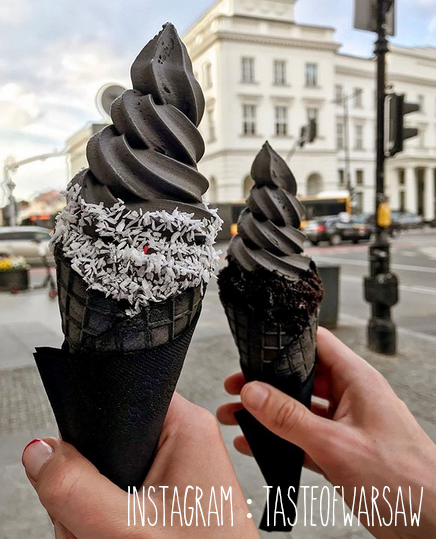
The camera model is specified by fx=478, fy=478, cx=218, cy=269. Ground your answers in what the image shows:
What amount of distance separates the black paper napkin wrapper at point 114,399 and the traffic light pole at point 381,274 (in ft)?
17.7

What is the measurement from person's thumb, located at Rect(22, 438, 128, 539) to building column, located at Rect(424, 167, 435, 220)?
54.3 metres

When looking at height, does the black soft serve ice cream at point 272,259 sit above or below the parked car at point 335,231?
above

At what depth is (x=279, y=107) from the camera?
37.8 m

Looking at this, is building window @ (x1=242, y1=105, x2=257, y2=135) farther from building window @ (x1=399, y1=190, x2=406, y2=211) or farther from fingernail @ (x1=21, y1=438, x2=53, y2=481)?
fingernail @ (x1=21, y1=438, x2=53, y2=481)

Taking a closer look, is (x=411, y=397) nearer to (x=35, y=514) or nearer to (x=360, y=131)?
(x=35, y=514)

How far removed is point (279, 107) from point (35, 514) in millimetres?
38047

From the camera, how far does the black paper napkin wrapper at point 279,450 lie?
2.09m

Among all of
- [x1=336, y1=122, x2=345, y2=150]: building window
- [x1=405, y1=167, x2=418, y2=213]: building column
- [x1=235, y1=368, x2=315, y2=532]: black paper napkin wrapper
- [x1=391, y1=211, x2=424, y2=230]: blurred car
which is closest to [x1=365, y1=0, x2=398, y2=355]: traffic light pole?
[x1=235, y1=368, x2=315, y2=532]: black paper napkin wrapper

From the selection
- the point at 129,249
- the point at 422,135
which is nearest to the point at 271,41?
the point at 422,135

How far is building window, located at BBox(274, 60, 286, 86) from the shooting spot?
1446 inches

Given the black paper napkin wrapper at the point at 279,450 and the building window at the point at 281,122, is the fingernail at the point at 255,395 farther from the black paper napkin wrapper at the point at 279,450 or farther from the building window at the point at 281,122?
the building window at the point at 281,122

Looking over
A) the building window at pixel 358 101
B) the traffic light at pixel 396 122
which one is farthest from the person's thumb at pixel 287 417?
the building window at pixel 358 101

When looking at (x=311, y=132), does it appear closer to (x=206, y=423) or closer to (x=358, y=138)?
(x=206, y=423)

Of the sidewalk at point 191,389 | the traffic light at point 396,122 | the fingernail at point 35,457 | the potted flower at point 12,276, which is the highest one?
the traffic light at point 396,122
